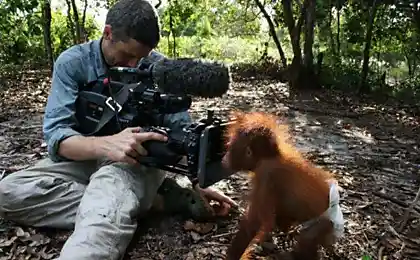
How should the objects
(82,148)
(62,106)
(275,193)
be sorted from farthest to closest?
(62,106), (82,148), (275,193)

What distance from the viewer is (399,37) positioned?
35.4 feet

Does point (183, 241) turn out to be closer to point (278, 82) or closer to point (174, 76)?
point (174, 76)

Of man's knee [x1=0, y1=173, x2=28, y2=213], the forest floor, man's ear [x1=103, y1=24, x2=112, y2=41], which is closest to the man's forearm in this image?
man's knee [x1=0, y1=173, x2=28, y2=213]

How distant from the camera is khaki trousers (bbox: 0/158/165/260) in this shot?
1.90 m

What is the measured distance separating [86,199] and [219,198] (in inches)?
31.1

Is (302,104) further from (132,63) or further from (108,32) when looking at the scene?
(108,32)

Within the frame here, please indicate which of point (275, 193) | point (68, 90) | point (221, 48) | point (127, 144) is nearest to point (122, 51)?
point (68, 90)

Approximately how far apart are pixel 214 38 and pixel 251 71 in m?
6.80

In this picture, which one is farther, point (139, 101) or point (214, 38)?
point (214, 38)

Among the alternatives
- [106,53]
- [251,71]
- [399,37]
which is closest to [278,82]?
[251,71]

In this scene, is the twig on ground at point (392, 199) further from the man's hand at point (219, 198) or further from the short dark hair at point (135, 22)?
the short dark hair at point (135, 22)

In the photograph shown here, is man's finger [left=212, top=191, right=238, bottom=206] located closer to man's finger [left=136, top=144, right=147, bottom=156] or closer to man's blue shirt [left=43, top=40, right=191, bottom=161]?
man's blue shirt [left=43, top=40, right=191, bottom=161]

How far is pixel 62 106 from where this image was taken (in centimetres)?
228

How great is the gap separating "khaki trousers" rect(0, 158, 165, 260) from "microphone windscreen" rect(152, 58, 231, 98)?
0.56 meters
